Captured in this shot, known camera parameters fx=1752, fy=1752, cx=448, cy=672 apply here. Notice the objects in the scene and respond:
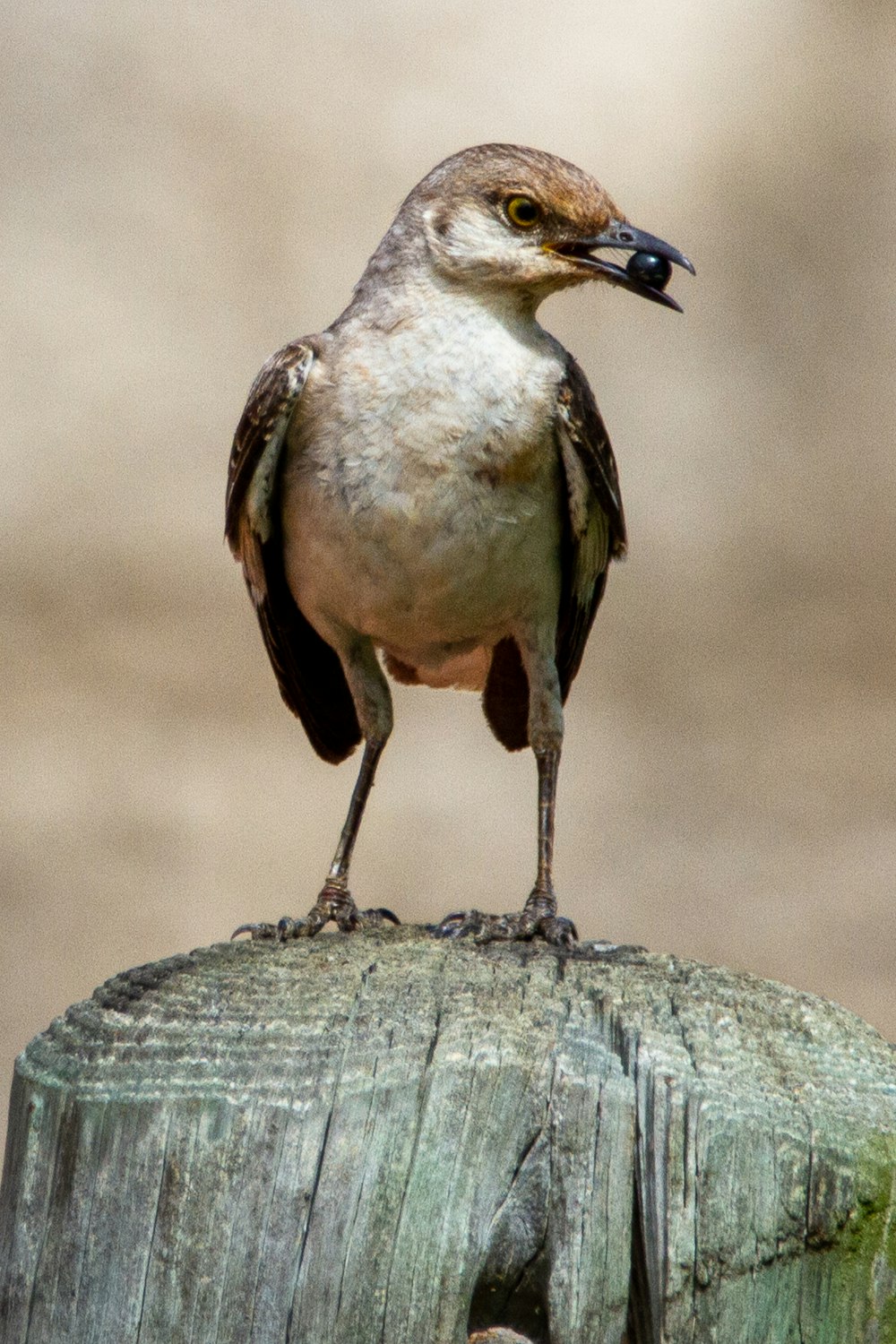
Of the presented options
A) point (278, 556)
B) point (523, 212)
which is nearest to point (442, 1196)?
point (278, 556)

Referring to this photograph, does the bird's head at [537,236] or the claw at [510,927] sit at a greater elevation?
the bird's head at [537,236]

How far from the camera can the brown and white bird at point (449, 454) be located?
456 centimetres

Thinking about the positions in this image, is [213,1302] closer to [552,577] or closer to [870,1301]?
[870,1301]

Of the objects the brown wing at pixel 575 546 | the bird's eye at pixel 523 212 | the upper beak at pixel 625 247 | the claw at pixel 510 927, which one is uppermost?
the bird's eye at pixel 523 212

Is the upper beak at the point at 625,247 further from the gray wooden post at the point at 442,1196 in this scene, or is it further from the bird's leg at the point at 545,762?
the gray wooden post at the point at 442,1196

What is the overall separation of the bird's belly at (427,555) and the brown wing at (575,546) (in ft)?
0.23

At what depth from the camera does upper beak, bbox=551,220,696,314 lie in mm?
4699

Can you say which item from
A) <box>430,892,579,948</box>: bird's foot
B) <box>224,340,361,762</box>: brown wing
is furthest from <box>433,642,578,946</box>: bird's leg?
<box>224,340,361,762</box>: brown wing

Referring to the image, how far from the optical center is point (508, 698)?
5516mm

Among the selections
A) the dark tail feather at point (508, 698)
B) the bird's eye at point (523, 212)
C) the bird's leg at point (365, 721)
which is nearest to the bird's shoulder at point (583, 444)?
the bird's eye at point (523, 212)

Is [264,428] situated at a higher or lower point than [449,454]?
higher

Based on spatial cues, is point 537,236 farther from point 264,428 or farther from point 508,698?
point 508,698

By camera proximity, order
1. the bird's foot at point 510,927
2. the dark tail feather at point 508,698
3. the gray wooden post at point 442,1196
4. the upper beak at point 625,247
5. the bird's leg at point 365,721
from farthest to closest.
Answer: the dark tail feather at point 508,698 < the bird's leg at point 365,721 < the upper beak at point 625,247 < the bird's foot at point 510,927 < the gray wooden post at point 442,1196

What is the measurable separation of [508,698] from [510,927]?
5.09 ft
